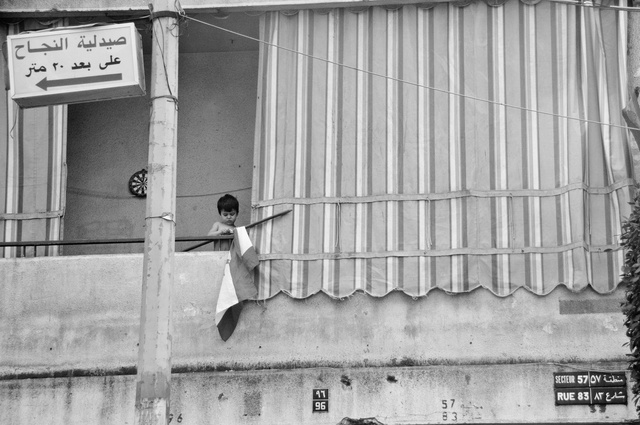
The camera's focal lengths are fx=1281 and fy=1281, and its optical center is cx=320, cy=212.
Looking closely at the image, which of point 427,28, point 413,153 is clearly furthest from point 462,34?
point 413,153

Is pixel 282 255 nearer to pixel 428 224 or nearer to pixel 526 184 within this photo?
pixel 428 224

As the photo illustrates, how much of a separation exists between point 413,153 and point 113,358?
3386 millimetres

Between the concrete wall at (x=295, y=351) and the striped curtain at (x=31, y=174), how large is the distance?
0.50 meters

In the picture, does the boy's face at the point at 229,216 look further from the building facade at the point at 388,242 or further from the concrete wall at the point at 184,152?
the concrete wall at the point at 184,152

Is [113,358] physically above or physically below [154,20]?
below

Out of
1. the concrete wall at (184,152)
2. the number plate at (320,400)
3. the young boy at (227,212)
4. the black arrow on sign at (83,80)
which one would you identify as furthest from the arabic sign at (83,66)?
the concrete wall at (184,152)

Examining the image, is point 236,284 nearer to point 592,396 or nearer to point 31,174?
point 31,174

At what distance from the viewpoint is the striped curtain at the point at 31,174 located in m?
12.5

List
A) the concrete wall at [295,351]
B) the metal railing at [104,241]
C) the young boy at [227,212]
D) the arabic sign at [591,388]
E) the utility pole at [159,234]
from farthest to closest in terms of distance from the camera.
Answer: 1. the young boy at [227,212]
2. the metal railing at [104,241]
3. the concrete wall at [295,351]
4. the arabic sign at [591,388]
5. the utility pole at [159,234]

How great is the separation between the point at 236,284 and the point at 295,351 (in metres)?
0.82

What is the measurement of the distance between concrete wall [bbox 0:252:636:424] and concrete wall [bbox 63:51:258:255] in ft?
6.94

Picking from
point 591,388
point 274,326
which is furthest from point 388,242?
point 591,388

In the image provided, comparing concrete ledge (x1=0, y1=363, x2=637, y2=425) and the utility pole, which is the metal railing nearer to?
concrete ledge (x1=0, y1=363, x2=637, y2=425)

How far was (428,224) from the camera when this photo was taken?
11.9 metres
